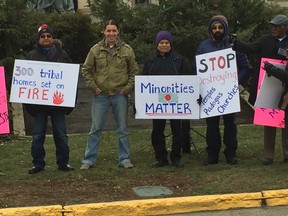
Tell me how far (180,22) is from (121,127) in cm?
410

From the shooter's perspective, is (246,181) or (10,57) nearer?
(246,181)

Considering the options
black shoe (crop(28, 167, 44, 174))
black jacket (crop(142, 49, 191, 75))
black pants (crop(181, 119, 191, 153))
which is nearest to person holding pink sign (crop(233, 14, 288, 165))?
black jacket (crop(142, 49, 191, 75))

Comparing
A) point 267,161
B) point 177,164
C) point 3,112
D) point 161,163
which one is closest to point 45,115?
point 3,112

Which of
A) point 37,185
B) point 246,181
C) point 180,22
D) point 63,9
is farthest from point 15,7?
point 63,9

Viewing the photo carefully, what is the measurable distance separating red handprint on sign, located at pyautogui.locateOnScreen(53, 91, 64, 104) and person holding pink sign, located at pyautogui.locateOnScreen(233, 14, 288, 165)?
7.82 ft

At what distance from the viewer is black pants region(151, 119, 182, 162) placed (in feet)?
24.3

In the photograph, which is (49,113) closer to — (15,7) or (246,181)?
(246,181)

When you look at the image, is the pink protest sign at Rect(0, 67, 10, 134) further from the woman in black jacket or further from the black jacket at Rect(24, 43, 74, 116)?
the woman in black jacket

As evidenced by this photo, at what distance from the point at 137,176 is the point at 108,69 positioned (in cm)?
148

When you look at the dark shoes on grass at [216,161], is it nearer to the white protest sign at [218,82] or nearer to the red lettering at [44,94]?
the white protest sign at [218,82]

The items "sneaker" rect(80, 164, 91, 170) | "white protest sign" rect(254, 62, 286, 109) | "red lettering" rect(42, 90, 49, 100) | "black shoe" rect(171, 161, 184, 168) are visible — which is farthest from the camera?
"black shoe" rect(171, 161, 184, 168)

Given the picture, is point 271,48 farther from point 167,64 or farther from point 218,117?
point 167,64

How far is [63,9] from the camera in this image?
22297 millimetres

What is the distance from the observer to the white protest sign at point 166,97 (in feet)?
23.9
